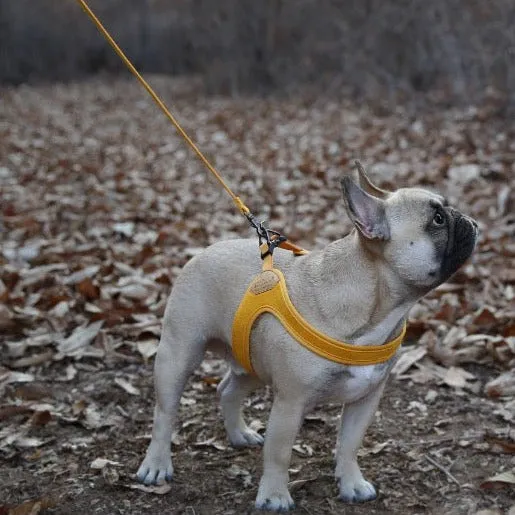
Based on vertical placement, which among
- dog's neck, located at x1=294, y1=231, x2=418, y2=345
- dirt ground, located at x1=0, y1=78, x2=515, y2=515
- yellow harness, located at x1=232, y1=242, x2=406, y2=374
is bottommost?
dirt ground, located at x1=0, y1=78, x2=515, y2=515

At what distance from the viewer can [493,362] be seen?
471 cm

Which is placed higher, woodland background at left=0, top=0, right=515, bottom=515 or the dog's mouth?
the dog's mouth

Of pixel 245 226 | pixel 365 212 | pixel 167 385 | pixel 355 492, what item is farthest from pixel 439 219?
pixel 245 226

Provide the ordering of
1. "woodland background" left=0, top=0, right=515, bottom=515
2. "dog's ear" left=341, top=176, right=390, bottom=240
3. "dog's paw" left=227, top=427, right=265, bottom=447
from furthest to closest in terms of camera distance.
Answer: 1. "dog's paw" left=227, top=427, right=265, bottom=447
2. "woodland background" left=0, top=0, right=515, bottom=515
3. "dog's ear" left=341, top=176, right=390, bottom=240

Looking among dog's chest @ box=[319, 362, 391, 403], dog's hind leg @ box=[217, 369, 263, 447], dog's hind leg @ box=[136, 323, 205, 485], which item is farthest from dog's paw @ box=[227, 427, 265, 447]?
dog's chest @ box=[319, 362, 391, 403]

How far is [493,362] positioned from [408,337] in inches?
24.3

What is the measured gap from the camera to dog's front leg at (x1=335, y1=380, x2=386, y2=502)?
3367 mm

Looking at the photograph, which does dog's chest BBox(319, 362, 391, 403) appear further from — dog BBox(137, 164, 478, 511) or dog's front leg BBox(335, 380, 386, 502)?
dog's front leg BBox(335, 380, 386, 502)

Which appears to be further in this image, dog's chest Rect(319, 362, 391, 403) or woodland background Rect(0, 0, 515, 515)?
woodland background Rect(0, 0, 515, 515)

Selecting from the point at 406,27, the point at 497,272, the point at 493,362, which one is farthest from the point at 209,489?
the point at 406,27

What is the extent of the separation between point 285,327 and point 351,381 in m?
0.33

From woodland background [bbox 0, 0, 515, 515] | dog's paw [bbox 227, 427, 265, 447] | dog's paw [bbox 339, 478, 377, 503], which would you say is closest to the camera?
dog's paw [bbox 339, 478, 377, 503]

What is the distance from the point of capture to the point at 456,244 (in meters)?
2.95

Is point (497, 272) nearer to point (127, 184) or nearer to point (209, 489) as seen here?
point (209, 489)
